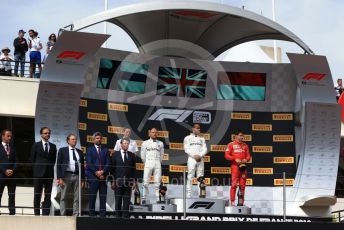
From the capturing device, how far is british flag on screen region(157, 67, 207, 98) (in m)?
18.7

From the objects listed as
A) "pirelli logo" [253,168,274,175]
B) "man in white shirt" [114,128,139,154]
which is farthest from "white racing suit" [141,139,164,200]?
"pirelli logo" [253,168,274,175]

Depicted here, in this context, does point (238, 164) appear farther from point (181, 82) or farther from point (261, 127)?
point (181, 82)

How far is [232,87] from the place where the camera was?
19.0 metres

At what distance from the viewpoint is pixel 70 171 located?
1490cm

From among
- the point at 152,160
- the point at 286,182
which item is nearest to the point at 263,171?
the point at 286,182

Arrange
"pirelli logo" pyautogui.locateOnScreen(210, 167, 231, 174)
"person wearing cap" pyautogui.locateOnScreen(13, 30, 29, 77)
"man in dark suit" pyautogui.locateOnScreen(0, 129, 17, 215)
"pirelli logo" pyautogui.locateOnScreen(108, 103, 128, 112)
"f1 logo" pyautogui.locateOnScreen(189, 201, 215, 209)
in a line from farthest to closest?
"person wearing cap" pyautogui.locateOnScreen(13, 30, 29, 77)
"pirelli logo" pyautogui.locateOnScreen(210, 167, 231, 174)
"pirelli logo" pyautogui.locateOnScreen(108, 103, 128, 112)
"f1 logo" pyautogui.locateOnScreen(189, 201, 215, 209)
"man in dark suit" pyautogui.locateOnScreen(0, 129, 17, 215)

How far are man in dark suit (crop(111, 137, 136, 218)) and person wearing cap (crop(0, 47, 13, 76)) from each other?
515cm

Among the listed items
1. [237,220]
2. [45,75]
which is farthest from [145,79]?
[237,220]

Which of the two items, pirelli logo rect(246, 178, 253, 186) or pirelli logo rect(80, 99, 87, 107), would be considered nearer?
pirelli logo rect(80, 99, 87, 107)

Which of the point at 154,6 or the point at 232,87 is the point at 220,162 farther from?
the point at 154,6

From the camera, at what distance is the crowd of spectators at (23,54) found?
19891 mm

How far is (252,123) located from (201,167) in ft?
6.74

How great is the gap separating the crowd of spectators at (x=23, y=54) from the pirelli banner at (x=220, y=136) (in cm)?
278

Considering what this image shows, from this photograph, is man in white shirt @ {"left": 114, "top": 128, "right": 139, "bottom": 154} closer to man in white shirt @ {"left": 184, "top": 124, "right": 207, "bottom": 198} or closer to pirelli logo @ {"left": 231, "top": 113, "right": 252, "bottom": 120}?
man in white shirt @ {"left": 184, "top": 124, "right": 207, "bottom": 198}
